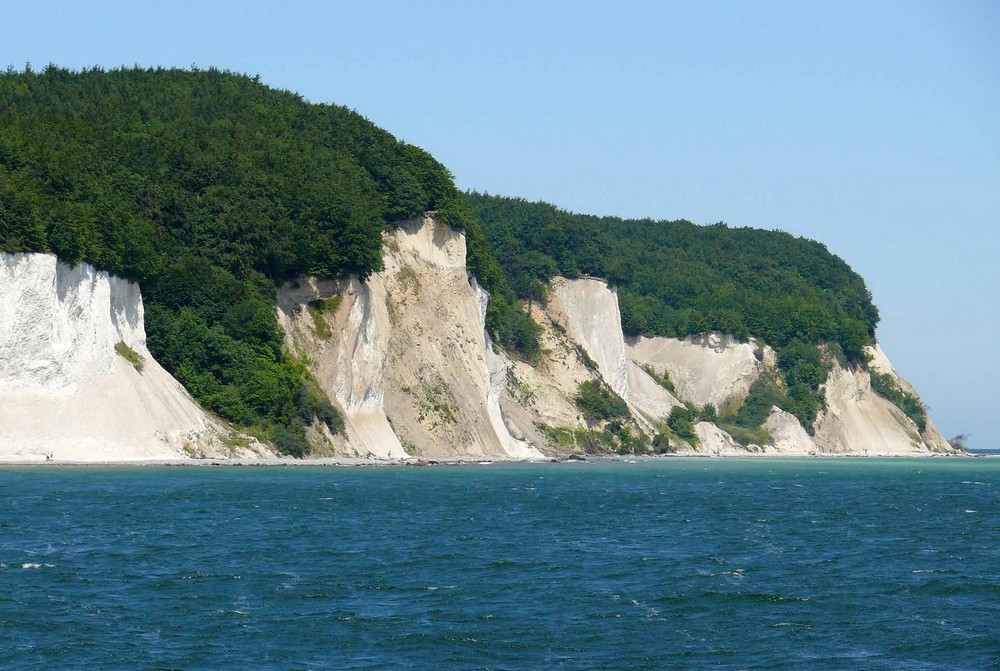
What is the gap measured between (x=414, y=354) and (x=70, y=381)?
3833 centimetres

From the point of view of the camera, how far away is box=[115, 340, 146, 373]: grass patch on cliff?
8644 centimetres

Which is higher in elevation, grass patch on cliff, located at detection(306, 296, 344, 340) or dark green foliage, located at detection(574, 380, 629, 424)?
grass patch on cliff, located at detection(306, 296, 344, 340)

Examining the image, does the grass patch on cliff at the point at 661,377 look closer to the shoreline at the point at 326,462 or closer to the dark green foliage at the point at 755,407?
the dark green foliage at the point at 755,407

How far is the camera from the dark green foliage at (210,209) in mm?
87688

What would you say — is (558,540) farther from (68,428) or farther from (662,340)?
(662,340)

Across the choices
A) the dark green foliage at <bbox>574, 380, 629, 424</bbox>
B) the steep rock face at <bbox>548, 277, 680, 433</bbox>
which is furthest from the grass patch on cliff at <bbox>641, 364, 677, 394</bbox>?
the dark green foliage at <bbox>574, 380, 629, 424</bbox>

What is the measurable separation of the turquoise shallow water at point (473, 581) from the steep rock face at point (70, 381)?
8.83 m

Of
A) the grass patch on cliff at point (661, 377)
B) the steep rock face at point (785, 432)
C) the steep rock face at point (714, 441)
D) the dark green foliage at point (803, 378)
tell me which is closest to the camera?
the steep rock face at point (714, 441)

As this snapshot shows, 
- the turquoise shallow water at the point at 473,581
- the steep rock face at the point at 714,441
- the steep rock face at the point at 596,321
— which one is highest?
the steep rock face at the point at 596,321

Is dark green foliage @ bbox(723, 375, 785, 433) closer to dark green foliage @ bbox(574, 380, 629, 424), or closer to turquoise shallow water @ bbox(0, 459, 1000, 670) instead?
dark green foliage @ bbox(574, 380, 629, 424)

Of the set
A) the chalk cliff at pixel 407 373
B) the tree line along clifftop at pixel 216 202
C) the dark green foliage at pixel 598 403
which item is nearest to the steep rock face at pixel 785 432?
the chalk cliff at pixel 407 373

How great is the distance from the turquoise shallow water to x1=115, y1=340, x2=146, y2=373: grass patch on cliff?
1638 cm

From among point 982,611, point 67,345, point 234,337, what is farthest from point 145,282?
point 982,611

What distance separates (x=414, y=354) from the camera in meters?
116
